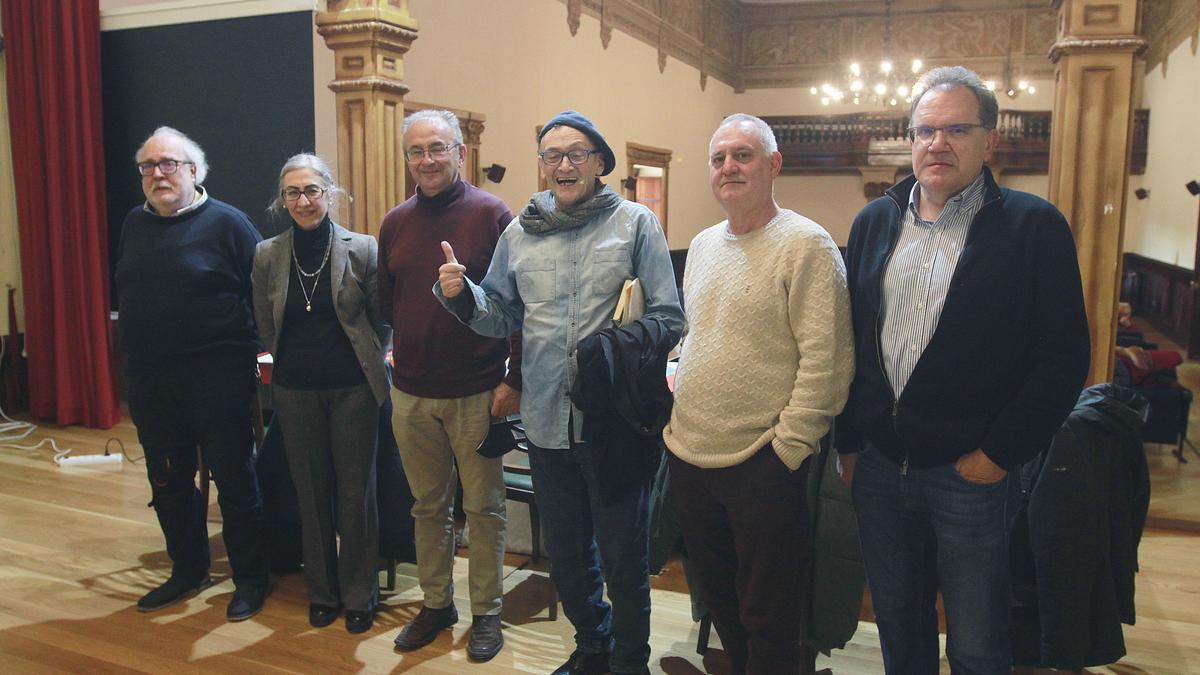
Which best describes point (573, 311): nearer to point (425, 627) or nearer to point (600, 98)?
point (425, 627)

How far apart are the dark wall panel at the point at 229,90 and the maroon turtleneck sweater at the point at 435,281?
2.84 meters

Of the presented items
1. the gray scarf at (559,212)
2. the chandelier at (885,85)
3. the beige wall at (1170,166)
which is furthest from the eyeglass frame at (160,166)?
the beige wall at (1170,166)

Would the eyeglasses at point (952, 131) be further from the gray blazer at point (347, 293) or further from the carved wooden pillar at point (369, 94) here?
the carved wooden pillar at point (369, 94)

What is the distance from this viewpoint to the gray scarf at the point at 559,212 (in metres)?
2.33

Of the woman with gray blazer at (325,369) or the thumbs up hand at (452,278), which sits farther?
the woman with gray blazer at (325,369)

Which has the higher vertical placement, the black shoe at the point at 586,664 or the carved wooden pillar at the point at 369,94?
the carved wooden pillar at the point at 369,94

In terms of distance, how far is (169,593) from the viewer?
3.20 meters

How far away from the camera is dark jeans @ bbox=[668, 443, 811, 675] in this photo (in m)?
2.01

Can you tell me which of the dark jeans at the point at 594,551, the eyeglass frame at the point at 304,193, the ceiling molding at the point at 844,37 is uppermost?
the ceiling molding at the point at 844,37

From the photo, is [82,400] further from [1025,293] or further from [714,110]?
[714,110]

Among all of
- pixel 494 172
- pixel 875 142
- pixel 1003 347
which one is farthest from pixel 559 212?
pixel 875 142

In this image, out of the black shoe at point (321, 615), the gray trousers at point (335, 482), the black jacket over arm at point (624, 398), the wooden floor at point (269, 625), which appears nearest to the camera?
the black jacket over arm at point (624, 398)

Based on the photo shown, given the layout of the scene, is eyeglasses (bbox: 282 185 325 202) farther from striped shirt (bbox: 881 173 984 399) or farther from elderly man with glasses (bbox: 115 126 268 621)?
striped shirt (bbox: 881 173 984 399)

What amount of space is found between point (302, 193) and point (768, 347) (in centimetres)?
162
